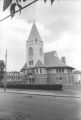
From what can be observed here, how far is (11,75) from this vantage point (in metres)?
55.6

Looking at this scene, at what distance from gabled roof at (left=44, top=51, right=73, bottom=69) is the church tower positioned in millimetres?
2175

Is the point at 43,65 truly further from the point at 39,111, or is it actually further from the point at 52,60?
the point at 39,111

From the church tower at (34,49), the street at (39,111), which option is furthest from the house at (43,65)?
the street at (39,111)

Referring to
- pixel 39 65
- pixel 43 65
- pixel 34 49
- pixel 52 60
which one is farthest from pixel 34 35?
pixel 43 65

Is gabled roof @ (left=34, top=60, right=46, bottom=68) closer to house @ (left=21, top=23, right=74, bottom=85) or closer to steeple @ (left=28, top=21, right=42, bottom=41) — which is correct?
house @ (left=21, top=23, right=74, bottom=85)

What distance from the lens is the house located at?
48.5 m

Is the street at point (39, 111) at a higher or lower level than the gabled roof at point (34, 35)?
lower

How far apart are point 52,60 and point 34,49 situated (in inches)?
287

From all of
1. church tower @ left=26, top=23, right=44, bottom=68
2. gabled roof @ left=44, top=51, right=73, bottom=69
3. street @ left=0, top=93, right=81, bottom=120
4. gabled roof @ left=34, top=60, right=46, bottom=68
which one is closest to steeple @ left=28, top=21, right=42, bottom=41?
church tower @ left=26, top=23, right=44, bottom=68

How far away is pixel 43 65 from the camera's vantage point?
50562 mm

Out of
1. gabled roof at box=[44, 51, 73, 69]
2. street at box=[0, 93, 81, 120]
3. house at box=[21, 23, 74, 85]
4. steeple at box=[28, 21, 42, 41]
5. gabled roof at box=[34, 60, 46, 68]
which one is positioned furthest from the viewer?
steeple at box=[28, 21, 42, 41]

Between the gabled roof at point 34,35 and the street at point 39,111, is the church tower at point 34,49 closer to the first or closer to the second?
the gabled roof at point 34,35

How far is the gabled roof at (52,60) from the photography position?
5031 centimetres

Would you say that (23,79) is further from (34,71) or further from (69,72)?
(69,72)
